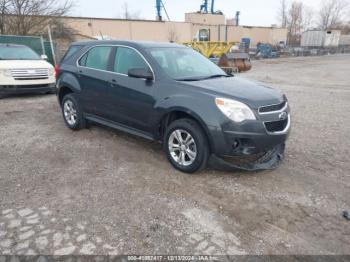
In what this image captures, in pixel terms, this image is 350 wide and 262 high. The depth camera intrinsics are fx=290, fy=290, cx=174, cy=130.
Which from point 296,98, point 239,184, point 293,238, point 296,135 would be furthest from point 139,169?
point 296,98

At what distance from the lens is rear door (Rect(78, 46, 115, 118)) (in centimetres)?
490

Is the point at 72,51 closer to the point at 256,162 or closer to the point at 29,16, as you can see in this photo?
the point at 256,162

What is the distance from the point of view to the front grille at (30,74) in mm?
8713

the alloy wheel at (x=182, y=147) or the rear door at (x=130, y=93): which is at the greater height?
the rear door at (x=130, y=93)

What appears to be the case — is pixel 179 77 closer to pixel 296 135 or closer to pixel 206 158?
pixel 206 158

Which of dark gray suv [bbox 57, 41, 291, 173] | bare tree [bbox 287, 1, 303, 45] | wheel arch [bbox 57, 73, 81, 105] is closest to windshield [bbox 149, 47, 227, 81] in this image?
dark gray suv [bbox 57, 41, 291, 173]

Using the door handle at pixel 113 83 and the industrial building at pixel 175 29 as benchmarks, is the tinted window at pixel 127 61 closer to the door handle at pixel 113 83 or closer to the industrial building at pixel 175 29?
the door handle at pixel 113 83

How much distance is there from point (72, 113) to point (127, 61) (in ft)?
6.19

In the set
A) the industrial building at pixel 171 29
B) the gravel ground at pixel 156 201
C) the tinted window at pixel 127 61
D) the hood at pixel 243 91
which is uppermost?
the industrial building at pixel 171 29

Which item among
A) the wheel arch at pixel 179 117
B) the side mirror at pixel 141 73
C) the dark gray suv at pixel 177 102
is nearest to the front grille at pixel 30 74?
the dark gray suv at pixel 177 102

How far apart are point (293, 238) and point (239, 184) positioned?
3.53 ft

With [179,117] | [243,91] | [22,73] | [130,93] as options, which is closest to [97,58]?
[130,93]

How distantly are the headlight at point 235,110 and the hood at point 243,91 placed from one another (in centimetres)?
7

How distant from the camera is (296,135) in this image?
5598mm
